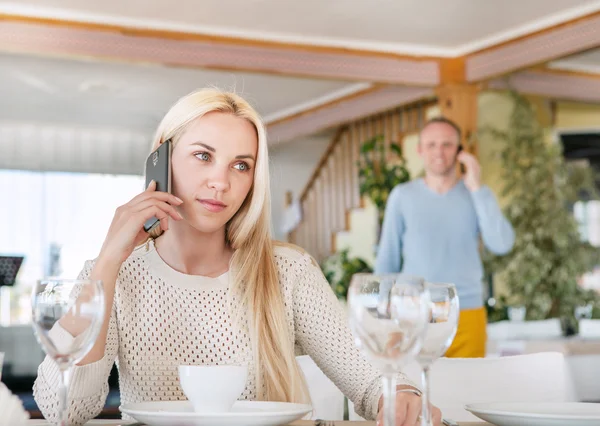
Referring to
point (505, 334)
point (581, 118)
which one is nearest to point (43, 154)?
point (581, 118)

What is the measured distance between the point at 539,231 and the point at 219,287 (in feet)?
18.0

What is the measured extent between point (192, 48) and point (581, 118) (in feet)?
13.3

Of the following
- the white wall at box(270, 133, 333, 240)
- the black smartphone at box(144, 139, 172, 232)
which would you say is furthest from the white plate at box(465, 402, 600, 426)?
the white wall at box(270, 133, 333, 240)

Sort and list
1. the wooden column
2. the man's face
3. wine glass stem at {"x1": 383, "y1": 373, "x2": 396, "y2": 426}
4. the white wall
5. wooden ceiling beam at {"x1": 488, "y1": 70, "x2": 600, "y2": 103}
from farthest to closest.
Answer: the white wall, wooden ceiling beam at {"x1": 488, "y1": 70, "x2": 600, "y2": 103}, the wooden column, the man's face, wine glass stem at {"x1": 383, "y1": 373, "x2": 396, "y2": 426}

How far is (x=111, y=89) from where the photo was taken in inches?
321

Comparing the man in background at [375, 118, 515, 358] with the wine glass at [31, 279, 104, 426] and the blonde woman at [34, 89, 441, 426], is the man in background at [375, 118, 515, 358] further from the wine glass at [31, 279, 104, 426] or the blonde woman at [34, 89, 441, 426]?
the wine glass at [31, 279, 104, 426]

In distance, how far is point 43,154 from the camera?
1025cm

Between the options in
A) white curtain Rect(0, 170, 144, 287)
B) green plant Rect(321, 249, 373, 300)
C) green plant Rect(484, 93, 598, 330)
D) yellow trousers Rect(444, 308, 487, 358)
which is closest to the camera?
yellow trousers Rect(444, 308, 487, 358)

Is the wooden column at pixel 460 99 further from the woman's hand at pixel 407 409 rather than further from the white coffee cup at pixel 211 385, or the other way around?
the white coffee cup at pixel 211 385

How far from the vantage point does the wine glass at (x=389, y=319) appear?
104 cm

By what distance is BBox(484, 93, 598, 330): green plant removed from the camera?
6867 millimetres

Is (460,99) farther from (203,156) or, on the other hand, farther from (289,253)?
(203,156)

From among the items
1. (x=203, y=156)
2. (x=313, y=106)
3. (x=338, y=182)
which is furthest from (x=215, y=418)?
(x=338, y=182)

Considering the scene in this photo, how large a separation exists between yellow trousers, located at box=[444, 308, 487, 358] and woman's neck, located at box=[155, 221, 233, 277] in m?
2.39
